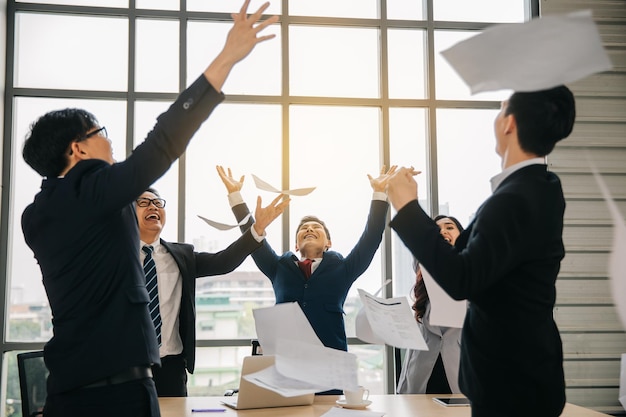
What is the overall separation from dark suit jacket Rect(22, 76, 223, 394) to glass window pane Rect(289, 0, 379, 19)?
3.37 meters

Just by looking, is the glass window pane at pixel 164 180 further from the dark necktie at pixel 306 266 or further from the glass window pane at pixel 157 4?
the dark necktie at pixel 306 266

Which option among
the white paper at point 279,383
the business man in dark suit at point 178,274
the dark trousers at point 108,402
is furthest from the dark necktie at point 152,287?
the dark trousers at point 108,402

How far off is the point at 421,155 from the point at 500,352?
3431 millimetres

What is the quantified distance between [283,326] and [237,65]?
2899 mm

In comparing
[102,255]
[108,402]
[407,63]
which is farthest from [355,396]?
[407,63]

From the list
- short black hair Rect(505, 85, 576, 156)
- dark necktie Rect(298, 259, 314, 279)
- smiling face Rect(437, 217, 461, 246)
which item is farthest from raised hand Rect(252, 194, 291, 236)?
short black hair Rect(505, 85, 576, 156)

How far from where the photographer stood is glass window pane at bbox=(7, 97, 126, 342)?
407 centimetres

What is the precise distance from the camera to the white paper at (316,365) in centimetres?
174

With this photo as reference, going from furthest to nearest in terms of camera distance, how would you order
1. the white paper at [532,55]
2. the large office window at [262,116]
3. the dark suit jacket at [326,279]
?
the large office window at [262,116] → the dark suit jacket at [326,279] → the white paper at [532,55]

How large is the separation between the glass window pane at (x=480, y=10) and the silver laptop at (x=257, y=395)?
344 cm

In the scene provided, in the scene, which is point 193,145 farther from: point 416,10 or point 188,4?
point 416,10

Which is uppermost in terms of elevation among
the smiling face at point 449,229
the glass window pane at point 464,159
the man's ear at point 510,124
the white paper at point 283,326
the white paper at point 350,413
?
the glass window pane at point 464,159

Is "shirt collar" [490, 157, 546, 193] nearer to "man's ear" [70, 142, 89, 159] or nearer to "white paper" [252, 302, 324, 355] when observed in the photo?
"white paper" [252, 302, 324, 355]

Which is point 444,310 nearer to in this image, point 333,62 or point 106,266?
point 106,266
